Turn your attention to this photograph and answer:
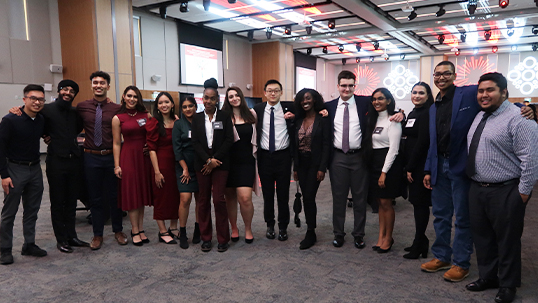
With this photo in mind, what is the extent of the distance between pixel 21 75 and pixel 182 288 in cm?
748

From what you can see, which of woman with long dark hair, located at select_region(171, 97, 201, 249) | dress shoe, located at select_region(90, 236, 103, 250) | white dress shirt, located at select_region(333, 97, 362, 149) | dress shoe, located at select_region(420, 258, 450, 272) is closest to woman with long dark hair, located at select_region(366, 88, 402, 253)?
white dress shirt, located at select_region(333, 97, 362, 149)

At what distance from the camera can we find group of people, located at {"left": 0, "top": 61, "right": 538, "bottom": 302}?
2893 mm

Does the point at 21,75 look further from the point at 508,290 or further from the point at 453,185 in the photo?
the point at 508,290

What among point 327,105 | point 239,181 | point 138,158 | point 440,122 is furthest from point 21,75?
point 440,122

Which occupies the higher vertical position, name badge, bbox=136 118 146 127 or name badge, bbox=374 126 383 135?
name badge, bbox=136 118 146 127

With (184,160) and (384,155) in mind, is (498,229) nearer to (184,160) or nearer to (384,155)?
(384,155)

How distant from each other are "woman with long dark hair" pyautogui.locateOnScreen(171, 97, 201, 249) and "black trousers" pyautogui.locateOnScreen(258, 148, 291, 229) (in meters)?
0.67

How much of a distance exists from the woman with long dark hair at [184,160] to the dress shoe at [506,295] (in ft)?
8.34

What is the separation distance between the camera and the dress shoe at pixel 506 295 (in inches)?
92.5

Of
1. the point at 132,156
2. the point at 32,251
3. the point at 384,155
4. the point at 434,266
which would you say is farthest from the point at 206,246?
the point at 434,266

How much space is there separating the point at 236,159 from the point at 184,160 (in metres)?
0.50

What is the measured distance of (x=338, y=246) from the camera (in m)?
3.51

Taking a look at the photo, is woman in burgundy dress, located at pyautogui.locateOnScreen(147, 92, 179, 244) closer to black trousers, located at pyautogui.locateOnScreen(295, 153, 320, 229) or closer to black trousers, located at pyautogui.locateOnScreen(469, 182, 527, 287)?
black trousers, located at pyautogui.locateOnScreen(295, 153, 320, 229)

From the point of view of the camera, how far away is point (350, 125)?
11.1 feet
